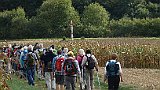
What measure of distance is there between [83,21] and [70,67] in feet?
188

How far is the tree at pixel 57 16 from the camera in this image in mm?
70000

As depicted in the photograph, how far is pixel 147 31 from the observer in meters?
65.2

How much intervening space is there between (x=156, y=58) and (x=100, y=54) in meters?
3.97

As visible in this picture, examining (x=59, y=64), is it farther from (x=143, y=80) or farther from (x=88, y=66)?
(x=143, y=80)

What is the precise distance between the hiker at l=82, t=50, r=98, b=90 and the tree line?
48960 mm

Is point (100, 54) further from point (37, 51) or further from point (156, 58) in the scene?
point (37, 51)

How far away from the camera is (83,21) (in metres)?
70.9

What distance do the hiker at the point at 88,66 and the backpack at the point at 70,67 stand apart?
1474 mm

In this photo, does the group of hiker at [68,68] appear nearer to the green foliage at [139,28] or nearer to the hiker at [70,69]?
the hiker at [70,69]

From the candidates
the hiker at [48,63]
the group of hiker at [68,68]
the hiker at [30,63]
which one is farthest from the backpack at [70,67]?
the hiker at [30,63]

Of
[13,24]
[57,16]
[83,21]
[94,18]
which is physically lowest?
[13,24]

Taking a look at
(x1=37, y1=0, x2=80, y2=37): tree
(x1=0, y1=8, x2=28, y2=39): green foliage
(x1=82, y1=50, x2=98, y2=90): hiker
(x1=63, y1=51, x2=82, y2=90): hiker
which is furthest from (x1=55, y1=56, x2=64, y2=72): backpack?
(x1=0, y1=8, x2=28, y2=39): green foliage

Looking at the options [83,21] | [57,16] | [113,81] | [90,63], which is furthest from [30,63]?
[83,21]

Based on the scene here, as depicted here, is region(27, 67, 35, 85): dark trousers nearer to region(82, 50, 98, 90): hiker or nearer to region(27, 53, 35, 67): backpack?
region(27, 53, 35, 67): backpack
